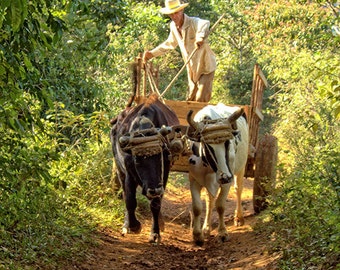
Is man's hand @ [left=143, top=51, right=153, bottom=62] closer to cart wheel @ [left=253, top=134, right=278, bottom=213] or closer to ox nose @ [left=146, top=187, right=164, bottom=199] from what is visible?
cart wheel @ [left=253, top=134, right=278, bottom=213]

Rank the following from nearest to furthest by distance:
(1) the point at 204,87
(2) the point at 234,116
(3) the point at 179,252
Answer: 1. (3) the point at 179,252
2. (2) the point at 234,116
3. (1) the point at 204,87

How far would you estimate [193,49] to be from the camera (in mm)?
8156

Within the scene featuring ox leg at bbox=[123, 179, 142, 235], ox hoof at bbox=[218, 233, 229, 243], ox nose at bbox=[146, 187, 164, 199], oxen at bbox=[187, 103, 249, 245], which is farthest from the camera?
ox hoof at bbox=[218, 233, 229, 243]

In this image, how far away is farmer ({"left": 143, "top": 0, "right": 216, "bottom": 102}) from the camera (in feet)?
26.0

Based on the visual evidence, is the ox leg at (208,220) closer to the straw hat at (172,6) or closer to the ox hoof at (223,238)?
the ox hoof at (223,238)

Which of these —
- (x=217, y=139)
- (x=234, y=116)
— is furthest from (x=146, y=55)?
(x=217, y=139)

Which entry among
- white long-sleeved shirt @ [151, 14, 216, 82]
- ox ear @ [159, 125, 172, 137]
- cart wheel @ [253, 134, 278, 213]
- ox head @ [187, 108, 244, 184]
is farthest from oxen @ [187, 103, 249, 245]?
white long-sleeved shirt @ [151, 14, 216, 82]

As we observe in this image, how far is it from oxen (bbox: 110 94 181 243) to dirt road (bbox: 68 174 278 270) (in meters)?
0.21

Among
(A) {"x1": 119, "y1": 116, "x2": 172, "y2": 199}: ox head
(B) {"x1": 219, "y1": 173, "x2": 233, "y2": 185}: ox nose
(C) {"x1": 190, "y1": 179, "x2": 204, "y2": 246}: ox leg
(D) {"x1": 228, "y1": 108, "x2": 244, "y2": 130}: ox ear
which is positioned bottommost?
(C) {"x1": 190, "y1": 179, "x2": 204, "y2": 246}: ox leg

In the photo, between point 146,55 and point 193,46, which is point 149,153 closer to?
point 146,55

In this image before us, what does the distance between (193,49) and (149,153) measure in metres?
2.54

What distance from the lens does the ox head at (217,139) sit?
632 centimetres

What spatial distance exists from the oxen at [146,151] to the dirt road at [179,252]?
0.21 meters

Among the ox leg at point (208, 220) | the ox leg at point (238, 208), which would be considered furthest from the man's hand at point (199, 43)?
the ox leg at point (208, 220)
